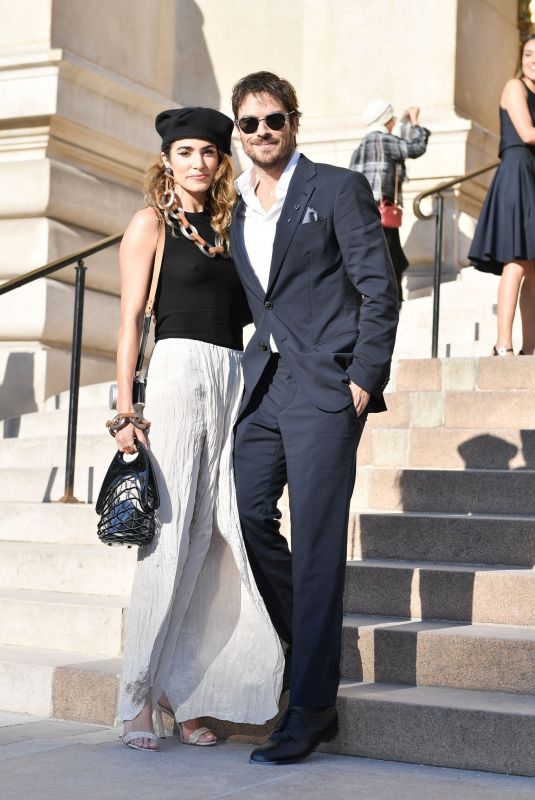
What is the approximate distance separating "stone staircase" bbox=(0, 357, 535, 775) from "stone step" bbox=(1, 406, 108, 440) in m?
0.43

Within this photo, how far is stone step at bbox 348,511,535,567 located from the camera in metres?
5.44

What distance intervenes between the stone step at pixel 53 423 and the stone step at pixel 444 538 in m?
2.57

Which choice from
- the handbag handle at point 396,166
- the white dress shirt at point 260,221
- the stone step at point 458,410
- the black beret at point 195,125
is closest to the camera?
the white dress shirt at point 260,221

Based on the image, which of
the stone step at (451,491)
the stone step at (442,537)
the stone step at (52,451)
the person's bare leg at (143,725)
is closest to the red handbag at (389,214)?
the stone step at (52,451)

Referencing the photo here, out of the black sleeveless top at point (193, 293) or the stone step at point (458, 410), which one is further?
the stone step at point (458, 410)

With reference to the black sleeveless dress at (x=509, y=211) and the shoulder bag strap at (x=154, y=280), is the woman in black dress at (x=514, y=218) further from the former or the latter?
the shoulder bag strap at (x=154, y=280)

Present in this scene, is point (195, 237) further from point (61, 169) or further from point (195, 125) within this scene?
point (61, 169)

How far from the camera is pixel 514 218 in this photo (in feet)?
24.7

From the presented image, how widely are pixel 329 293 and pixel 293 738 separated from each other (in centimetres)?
141

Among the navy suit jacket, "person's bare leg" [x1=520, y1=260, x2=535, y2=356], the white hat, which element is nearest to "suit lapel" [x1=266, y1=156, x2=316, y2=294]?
the navy suit jacket

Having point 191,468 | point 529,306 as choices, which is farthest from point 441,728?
point 529,306

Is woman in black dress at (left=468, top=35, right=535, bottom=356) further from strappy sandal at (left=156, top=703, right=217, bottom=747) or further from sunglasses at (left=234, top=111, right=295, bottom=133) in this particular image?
strappy sandal at (left=156, top=703, right=217, bottom=747)

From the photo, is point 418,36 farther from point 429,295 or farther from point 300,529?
point 300,529

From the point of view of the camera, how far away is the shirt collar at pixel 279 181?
4.58 metres
